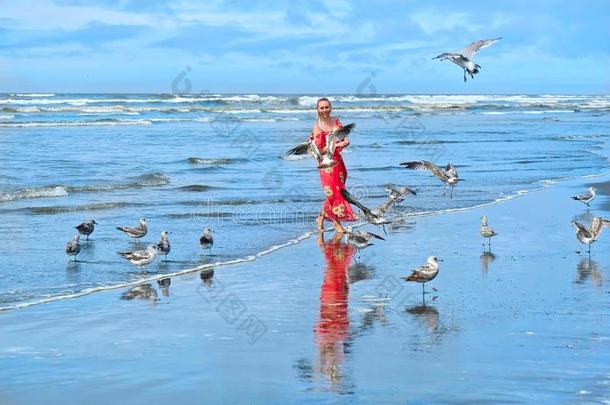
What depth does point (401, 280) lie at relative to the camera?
32.2 ft

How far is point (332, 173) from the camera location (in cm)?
1277

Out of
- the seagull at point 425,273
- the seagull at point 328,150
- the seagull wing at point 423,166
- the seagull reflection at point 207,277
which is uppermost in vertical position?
the seagull at point 328,150

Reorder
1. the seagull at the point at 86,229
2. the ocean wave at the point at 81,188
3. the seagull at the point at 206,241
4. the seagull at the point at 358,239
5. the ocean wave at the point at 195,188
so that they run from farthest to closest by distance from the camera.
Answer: the ocean wave at the point at 195,188 < the ocean wave at the point at 81,188 < the seagull at the point at 86,229 < the seagull at the point at 206,241 < the seagull at the point at 358,239

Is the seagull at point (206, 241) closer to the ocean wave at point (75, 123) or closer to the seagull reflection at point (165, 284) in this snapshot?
the seagull reflection at point (165, 284)

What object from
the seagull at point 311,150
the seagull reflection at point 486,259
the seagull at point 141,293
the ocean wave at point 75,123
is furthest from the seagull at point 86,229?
the ocean wave at point 75,123

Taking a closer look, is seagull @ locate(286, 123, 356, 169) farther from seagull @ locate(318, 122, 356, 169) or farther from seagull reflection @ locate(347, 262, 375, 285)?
seagull reflection @ locate(347, 262, 375, 285)

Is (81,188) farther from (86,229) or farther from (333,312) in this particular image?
(333,312)

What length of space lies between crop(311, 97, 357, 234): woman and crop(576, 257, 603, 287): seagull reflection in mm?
3256

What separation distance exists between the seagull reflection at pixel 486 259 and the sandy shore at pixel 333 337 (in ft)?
0.10

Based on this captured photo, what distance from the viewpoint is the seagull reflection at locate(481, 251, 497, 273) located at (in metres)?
10.5

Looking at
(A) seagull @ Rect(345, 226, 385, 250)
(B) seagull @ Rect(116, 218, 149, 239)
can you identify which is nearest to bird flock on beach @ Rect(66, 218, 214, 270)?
(B) seagull @ Rect(116, 218, 149, 239)

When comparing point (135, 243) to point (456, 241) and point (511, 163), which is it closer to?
point (456, 241)

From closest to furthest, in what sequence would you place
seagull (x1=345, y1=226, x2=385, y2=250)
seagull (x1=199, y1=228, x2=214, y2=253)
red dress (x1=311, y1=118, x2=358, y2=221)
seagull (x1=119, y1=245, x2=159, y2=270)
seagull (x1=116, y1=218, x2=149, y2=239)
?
1. seagull (x1=119, y1=245, x2=159, y2=270)
2. seagull (x1=345, y1=226, x2=385, y2=250)
3. seagull (x1=199, y1=228, x2=214, y2=253)
4. red dress (x1=311, y1=118, x2=358, y2=221)
5. seagull (x1=116, y1=218, x2=149, y2=239)

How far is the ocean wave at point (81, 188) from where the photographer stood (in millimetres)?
18328
